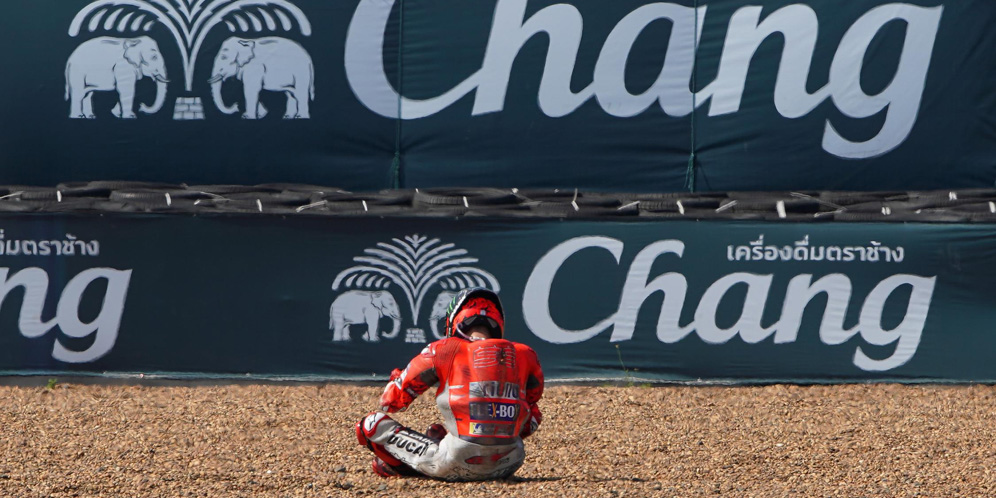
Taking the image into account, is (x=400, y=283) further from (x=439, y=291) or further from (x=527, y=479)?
(x=527, y=479)

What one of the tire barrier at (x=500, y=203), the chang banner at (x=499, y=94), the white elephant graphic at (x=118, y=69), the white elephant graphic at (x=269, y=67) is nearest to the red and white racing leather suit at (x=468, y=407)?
the tire barrier at (x=500, y=203)

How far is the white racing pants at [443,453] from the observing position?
6.93 metres

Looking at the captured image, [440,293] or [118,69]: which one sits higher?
[118,69]

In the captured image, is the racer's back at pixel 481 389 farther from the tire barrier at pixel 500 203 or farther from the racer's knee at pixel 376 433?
the tire barrier at pixel 500 203

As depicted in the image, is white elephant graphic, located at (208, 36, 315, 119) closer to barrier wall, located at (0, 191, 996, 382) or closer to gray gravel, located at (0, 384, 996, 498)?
barrier wall, located at (0, 191, 996, 382)

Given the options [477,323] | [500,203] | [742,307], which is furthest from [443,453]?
[500,203]

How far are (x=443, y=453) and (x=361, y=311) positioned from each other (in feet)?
14.7

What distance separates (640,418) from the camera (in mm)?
10039

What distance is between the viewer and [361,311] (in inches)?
447

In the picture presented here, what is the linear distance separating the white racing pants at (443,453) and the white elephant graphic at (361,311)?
4218mm

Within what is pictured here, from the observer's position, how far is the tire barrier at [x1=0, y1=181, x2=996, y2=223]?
449 inches

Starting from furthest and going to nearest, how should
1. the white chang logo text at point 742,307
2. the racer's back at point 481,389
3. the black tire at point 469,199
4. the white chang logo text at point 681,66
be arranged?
the white chang logo text at point 681,66, the black tire at point 469,199, the white chang logo text at point 742,307, the racer's back at point 481,389

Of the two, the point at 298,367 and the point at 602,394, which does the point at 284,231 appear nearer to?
the point at 298,367

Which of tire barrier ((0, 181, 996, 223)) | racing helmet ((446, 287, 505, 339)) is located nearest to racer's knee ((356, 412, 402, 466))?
racing helmet ((446, 287, 505, 339))
